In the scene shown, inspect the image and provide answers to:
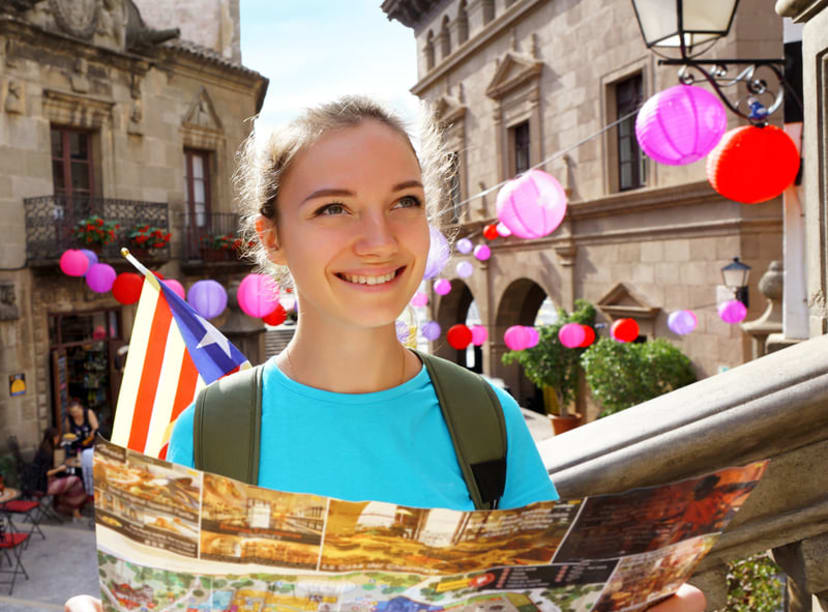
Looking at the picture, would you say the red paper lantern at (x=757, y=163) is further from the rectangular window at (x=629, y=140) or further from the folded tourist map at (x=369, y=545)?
the rectangular window at (x=629, y=140)

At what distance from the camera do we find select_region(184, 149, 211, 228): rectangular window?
643 inches

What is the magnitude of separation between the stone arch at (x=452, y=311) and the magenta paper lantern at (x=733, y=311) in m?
13.4

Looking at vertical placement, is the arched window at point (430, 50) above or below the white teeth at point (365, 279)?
above

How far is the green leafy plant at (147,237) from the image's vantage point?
13.6 m

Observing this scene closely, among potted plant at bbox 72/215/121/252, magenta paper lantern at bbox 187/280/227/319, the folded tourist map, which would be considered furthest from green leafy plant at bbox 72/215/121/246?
the folded tourist map

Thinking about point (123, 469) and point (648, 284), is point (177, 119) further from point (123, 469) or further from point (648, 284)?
point (123, 469)

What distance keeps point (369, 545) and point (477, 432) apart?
0.44 m

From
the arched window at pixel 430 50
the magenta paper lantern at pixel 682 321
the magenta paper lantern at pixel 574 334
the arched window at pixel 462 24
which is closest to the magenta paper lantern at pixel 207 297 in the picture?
the magenta paper lantern at pixel 574 334

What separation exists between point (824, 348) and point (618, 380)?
10.1 m

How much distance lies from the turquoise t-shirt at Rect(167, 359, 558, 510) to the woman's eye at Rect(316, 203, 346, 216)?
0.34 metres

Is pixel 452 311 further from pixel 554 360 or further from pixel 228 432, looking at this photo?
pixel 228 432

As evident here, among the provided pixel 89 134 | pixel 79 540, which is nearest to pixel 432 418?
pixel 79 540

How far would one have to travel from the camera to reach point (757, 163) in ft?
20.3

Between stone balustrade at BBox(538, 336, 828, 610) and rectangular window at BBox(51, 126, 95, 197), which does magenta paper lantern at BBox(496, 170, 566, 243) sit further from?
rectangular window at BBox(51, 126, 95, 197)
